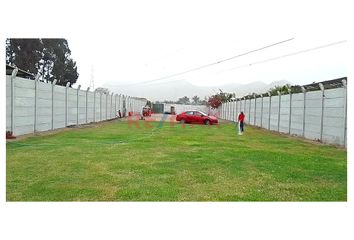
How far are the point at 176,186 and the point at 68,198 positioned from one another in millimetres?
1646

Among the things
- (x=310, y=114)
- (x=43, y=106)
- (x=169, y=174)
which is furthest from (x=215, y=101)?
(x=169, y=174)

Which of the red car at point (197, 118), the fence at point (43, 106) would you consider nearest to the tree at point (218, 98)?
the red car at point (197, 118)

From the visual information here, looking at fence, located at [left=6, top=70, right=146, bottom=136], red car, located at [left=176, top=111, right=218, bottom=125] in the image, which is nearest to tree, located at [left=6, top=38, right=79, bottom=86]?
fence, located at [left=6, top=70, right=146, bottom=136]

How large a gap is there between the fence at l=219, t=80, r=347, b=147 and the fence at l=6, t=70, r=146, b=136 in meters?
11.1

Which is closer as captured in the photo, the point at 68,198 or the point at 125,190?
the point at 68,198

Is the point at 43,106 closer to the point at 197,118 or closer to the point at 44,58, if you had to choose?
the point at 197,118

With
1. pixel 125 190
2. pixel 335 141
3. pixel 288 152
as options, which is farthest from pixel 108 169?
pixel 335 141

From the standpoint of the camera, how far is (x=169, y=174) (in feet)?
20.0

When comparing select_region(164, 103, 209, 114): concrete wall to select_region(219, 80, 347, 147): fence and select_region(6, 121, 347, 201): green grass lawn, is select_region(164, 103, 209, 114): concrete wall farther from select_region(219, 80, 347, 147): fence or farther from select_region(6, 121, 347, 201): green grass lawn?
select_region(6, 121, 347, 201): green grass lawn

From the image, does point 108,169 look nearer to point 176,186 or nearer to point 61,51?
point 176,186

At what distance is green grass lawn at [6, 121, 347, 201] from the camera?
475 cm

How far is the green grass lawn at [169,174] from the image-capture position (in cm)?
475

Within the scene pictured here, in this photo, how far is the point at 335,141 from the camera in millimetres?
11258

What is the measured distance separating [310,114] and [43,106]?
11339mm
